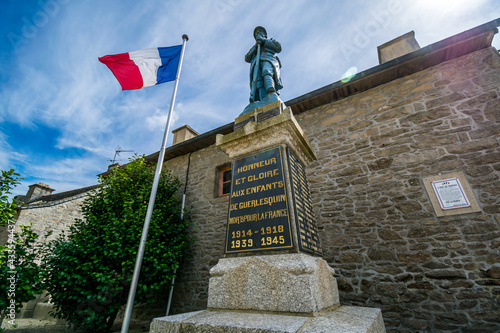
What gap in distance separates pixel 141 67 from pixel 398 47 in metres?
6.97

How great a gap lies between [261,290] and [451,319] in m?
3.35

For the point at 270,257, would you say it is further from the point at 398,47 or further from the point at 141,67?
the point at 398,47

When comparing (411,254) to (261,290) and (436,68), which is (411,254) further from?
(436,68)

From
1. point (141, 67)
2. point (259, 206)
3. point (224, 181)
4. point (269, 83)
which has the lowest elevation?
point (259, 206)

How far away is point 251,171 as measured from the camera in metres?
2.76

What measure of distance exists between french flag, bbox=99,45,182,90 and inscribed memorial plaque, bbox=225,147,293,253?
418 centimetres

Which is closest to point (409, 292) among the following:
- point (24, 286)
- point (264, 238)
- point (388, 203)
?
point (388, 203)

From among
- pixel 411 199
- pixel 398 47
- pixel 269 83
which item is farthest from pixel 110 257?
pixel 398 47

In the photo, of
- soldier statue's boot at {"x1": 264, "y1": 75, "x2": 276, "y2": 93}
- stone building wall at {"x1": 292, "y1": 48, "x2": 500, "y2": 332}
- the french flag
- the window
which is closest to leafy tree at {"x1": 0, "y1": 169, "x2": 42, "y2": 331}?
Result: the french flag

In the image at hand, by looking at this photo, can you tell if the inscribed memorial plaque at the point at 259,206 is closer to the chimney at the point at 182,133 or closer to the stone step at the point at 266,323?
the stone step at the point at 266,323

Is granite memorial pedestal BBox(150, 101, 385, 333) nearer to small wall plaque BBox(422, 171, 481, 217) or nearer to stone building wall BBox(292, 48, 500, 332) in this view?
stone building wall BBox(292, 48, 500, 332)

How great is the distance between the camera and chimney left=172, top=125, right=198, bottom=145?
8812mm

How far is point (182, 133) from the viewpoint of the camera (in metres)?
8.91

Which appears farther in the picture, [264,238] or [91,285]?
[91,285]
